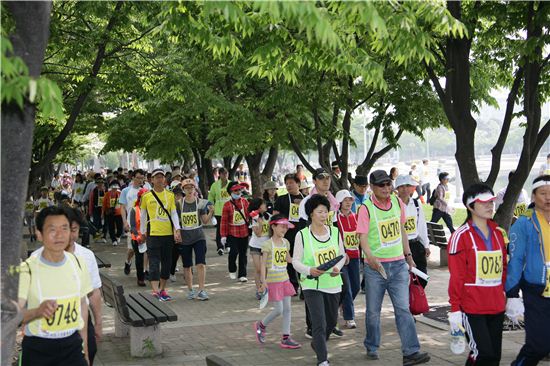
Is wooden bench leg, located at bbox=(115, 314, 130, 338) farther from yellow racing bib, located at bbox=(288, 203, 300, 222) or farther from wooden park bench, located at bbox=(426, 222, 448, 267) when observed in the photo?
wooden park bench, located at bbox=(426, 222, 448, 267)

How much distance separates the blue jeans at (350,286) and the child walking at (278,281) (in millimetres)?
756

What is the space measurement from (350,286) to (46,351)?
5.53 meters

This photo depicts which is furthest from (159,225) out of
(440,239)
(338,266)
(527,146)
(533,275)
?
(533,275)

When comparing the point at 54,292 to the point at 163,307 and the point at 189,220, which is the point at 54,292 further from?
the point at 189,220

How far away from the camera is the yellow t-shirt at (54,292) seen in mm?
4941

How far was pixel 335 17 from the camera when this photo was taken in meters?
5.79

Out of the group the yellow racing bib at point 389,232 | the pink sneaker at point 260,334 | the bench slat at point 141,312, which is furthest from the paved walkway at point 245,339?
Result: the yellow racing bib at point 389,232

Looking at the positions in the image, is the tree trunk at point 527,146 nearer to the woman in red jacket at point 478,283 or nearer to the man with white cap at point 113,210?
the woman in red jacket at point 478,283

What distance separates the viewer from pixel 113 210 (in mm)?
21109

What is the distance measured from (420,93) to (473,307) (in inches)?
378

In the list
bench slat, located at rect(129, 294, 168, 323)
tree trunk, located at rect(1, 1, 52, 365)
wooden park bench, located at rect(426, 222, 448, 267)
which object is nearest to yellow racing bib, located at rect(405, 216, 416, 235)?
bench slat, located at rect(129, 294, 168, 323)

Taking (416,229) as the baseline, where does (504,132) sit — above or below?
above

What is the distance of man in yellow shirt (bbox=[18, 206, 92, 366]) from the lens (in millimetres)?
4973

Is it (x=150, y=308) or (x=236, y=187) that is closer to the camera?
(x=150, y=308)
